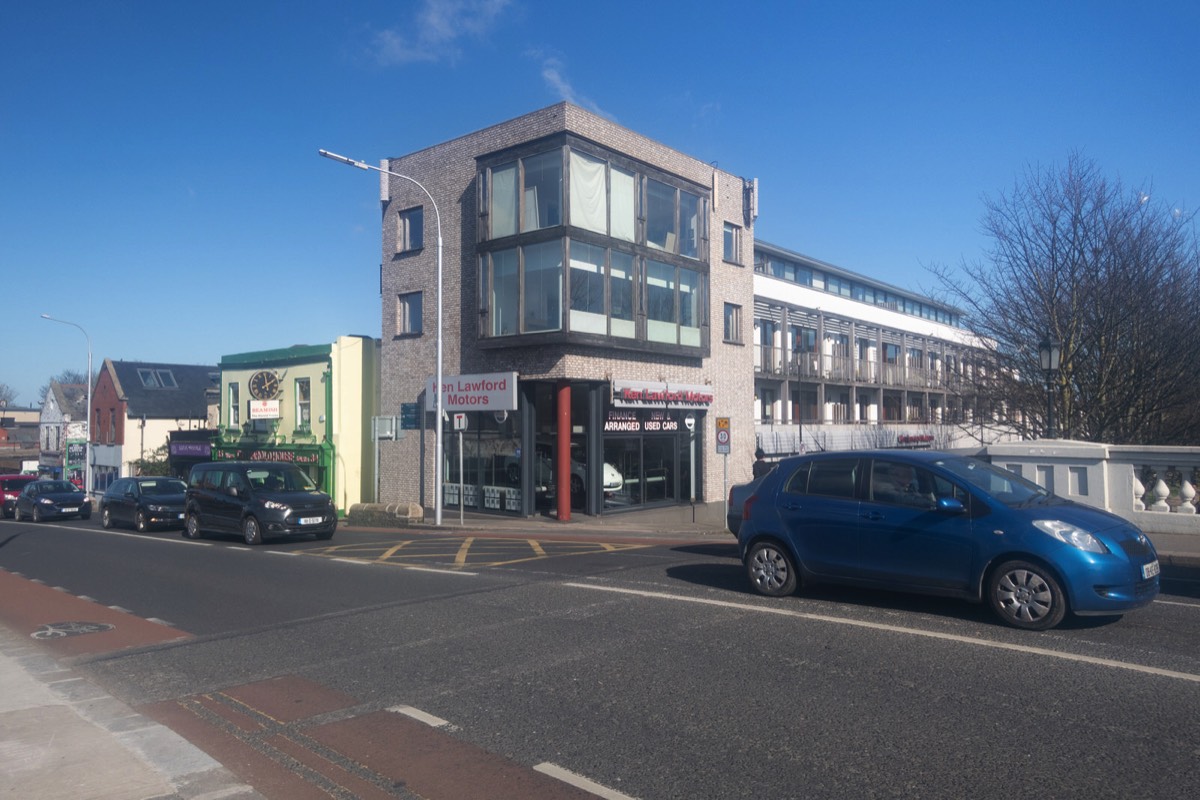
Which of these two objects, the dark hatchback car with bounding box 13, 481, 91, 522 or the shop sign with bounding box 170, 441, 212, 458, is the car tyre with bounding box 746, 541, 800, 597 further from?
the shop sign with bounding box 170, 441, 212, 458

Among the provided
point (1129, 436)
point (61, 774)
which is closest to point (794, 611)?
point (61, 774)

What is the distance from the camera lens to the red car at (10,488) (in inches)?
1270

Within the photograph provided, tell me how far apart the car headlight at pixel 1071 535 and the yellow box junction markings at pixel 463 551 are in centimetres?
791

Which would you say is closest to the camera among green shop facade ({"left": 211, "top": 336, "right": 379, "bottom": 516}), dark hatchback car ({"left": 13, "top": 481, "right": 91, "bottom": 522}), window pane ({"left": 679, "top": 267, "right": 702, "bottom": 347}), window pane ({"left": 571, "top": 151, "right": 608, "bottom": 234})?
window pane ({"left": 571, "top": 151, "right": 608, "bottom": 234})

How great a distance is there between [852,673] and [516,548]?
10060mm

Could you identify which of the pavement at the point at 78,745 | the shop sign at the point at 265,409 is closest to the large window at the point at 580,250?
the shop sign at the point at 265,409

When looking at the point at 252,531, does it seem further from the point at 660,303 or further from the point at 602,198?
the point at 660,303

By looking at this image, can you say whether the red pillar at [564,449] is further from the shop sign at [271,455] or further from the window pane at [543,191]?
the shop sign at [271,455]

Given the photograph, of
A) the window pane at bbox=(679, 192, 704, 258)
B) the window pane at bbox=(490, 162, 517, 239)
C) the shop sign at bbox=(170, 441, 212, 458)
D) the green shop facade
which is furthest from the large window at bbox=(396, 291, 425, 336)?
the shop sign at bbox=(170, 441, 212, 458)

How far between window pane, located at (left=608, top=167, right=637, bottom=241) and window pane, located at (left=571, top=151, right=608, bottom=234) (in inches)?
14.8

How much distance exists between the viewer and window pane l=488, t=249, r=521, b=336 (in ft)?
77.2

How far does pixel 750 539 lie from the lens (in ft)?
32.0

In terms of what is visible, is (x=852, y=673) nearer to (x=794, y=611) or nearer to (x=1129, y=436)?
(x=794, y=611)

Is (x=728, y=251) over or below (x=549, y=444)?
over
